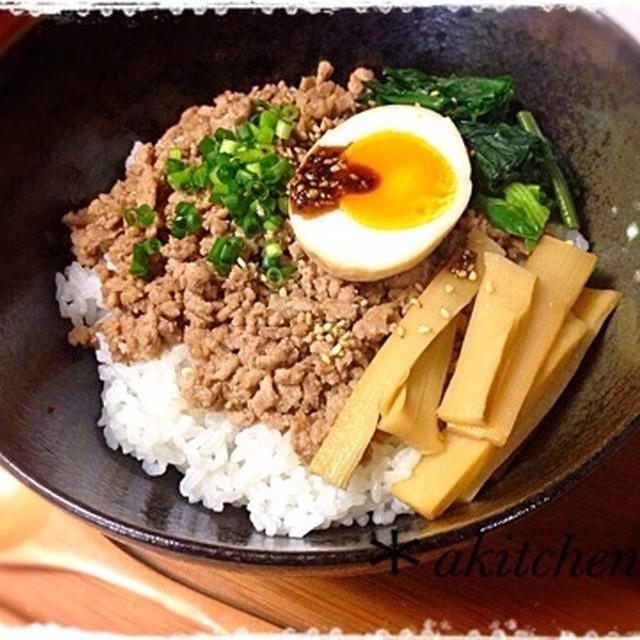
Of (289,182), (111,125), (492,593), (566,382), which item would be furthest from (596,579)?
(111,125)

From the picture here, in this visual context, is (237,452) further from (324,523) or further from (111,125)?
(111,125)

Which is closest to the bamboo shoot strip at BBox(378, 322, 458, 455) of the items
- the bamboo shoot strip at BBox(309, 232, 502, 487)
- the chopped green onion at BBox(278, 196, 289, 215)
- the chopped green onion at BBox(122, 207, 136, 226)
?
the bamboo shoot strip at BBox(309, 232, 502, 487)

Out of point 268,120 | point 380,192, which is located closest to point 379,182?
point 380,192

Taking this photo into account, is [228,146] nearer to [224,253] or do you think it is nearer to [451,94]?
→ [224,253]

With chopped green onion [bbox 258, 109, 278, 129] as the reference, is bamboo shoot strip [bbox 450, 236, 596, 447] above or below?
below

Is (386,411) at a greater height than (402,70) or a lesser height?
lesser

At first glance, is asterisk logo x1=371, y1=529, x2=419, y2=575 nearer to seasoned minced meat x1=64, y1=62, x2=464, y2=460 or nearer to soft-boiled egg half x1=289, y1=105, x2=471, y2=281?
seasoned minced meat x1=64, y1=62, x2=464, y2=460

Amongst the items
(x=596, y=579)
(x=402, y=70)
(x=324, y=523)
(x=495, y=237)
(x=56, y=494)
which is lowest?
(x=56, y=494)

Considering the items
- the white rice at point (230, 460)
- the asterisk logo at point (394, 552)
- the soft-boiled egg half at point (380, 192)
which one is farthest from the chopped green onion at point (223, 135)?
the asterisk logo at point (394, 552)
